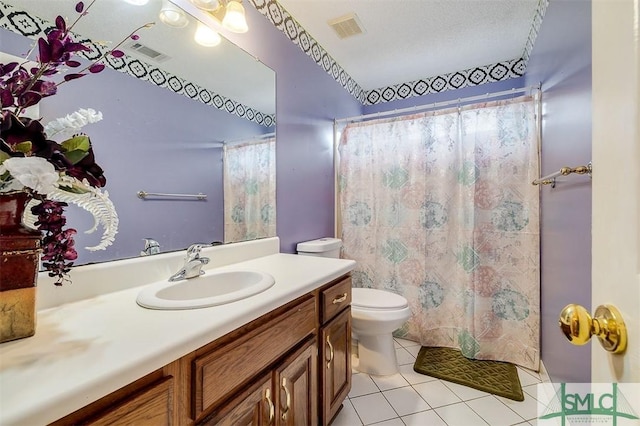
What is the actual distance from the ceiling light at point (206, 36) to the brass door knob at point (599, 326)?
1542 mm

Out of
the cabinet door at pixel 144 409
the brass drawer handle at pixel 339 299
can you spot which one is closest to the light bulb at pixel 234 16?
the brass drawer handle at pixel 339 299

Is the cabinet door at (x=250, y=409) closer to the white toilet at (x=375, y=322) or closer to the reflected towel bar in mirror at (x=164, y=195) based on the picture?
the reflected towel bar in mirror at (x=164, y=195)

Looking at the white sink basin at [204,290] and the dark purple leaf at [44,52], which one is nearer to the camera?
the dark purple leaf at [44,52]

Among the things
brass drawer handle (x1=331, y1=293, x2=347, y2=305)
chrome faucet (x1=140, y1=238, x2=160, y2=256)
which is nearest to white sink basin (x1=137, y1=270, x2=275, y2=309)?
chrome faucet (x1=140, y1=238, x2=160, y2=256)

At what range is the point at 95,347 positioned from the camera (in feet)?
1.81

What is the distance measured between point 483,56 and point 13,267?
116 inches

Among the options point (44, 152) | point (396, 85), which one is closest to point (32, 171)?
point (44, 152)

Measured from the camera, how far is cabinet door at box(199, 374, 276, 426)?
691 millimetres

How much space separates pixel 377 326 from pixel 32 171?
1601 mm

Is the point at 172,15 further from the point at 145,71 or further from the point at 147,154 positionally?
the point at 147,154

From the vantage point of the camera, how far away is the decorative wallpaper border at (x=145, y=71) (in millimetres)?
775

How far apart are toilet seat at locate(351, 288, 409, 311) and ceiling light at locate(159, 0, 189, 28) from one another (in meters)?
1.63

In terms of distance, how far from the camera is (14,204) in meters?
0.59

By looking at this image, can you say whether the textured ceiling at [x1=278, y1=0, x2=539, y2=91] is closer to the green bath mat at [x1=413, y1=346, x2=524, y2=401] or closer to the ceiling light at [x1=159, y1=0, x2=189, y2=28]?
the ceiling light at [x1=159, y1=0, x2=189, y2=28]
